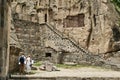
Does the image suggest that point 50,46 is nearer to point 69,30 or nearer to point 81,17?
point 69,30

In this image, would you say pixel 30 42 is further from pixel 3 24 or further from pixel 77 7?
pixel 3 24

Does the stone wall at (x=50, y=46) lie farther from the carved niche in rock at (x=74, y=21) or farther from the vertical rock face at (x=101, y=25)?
the carved niche in rock at (x=74, y=21)

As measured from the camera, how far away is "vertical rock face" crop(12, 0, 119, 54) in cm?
3919

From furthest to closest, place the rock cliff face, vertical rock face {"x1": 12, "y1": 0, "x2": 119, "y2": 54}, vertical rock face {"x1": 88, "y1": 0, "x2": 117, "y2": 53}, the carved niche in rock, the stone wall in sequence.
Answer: the carved niche in rock < vertical rock face {"x1": 12, "y1": 0, "x2": 119, "y2": 54} < vertical rock face {"x1": 88, "y1": 0, "x2": 117, "y2": 53} < the rock cliff face < the stone wall

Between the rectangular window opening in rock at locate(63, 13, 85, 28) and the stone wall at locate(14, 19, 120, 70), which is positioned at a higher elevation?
the rectangular window opening in rock at locate(63, 13, 85, 28)

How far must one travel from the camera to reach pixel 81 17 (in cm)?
4172

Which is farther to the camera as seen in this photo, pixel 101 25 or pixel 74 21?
pixel 74 21

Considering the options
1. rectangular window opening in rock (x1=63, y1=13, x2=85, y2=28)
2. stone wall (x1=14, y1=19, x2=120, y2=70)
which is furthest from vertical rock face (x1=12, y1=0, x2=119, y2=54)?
stone wall (x1=14, y1=19, x2=120, y2=70)

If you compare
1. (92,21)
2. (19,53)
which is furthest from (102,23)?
(19,53)

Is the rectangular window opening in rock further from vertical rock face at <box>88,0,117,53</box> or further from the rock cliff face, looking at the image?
vertical rock face at <box>88,0,117,53</box>

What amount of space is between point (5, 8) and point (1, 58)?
2209 mm

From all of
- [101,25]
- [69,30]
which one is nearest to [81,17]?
[69,30]

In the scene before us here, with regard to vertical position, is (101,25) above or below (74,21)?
below

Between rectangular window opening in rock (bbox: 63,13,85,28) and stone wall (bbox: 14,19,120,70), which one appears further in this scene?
rectangular window opening in rock (bbox: 63,13,85,28)
